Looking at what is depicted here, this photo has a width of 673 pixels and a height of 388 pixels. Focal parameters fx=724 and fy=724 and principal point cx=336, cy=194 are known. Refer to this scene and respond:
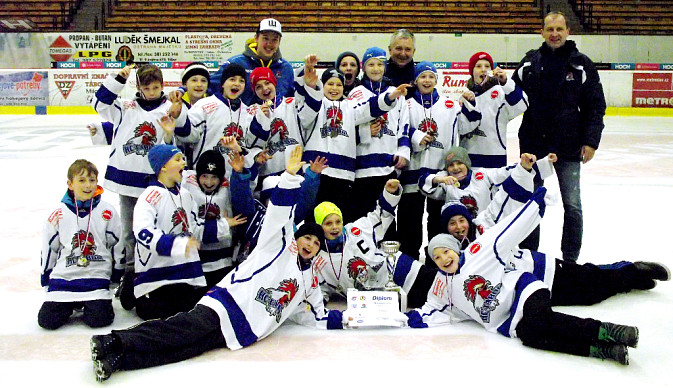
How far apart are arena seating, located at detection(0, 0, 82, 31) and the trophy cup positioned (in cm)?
1693

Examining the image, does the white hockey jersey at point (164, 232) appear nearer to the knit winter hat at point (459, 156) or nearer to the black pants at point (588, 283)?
the knit winter hat at point (459, 156)

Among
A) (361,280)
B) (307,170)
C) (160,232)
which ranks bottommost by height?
(361,280)

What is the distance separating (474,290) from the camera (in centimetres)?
364

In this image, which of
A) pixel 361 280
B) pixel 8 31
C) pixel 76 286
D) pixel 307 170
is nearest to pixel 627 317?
pixel 361 280

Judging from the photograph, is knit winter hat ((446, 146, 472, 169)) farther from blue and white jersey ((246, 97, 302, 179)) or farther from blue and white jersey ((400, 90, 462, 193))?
blue and white jersey ((246, 97, 302, 179))

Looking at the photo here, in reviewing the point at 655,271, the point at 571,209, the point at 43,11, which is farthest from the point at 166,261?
the point at 43,11

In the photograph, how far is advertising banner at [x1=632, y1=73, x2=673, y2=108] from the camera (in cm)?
1617

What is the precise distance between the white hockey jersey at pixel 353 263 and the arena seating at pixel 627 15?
15880 mm

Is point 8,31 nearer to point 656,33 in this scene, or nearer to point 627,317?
point 656,33

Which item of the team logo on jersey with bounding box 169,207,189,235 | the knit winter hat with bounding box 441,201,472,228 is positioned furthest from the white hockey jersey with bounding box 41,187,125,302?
the knit winter hat with bounding box 441,201,472,228

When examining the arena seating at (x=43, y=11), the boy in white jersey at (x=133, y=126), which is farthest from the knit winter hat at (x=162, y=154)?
the arena seating at (x=43, y=11)

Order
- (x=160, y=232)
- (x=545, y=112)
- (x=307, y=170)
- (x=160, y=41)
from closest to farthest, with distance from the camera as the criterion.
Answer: (x=160, y=232), (x=307, y=170), (x=545, y=112), (x=160, y=41)

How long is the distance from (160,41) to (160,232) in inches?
586

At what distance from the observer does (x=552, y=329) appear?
11.0 ft
